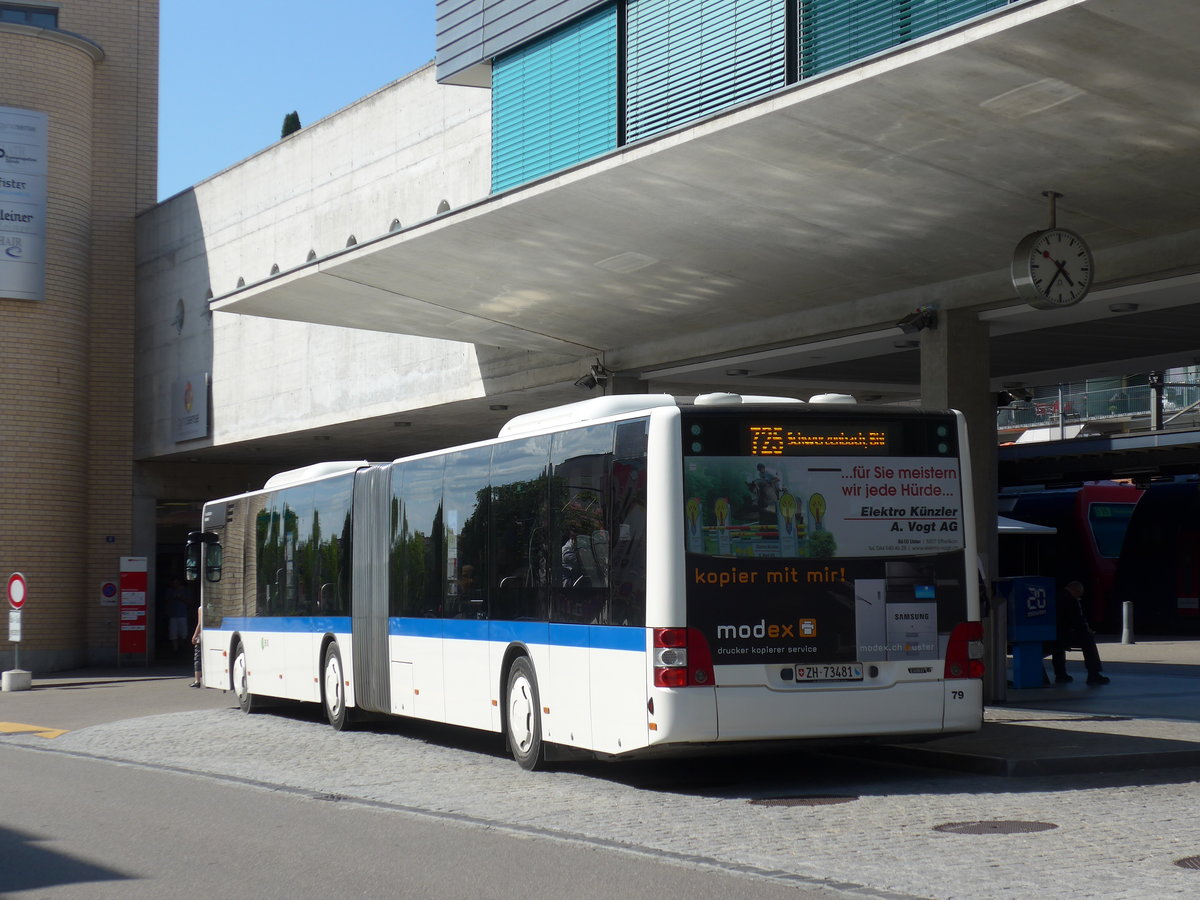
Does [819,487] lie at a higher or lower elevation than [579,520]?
higher

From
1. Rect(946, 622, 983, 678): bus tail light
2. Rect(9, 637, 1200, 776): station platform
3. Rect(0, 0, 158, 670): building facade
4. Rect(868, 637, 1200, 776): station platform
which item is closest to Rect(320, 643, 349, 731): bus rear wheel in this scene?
Rect(9, 637, 1200, 776): station platform

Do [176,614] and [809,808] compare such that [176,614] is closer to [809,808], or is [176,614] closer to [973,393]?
[973,393]

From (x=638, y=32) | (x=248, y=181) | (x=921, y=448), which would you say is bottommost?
(x=921, y=448)

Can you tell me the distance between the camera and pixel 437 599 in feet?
49.5

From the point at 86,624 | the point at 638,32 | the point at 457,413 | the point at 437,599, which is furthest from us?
the point at 86,624

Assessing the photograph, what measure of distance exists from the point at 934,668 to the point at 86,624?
29046 millimetres

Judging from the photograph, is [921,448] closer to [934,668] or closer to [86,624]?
[934,668]

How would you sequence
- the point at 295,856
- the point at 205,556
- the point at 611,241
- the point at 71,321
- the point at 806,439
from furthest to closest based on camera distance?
1. the point at 71,321
2. the point at 205,556
3. the point at 611,241
4. the point at 806,439
5. the point at 295,856

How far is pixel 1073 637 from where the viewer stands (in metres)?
19.8

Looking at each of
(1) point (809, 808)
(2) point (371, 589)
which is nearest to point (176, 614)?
(2) point (371, 589)

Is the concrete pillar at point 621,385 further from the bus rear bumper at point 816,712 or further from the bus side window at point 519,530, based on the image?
the bus rear bumper at point 816,712

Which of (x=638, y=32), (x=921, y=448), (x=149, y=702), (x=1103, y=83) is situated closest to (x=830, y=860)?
(x=921, y=448)

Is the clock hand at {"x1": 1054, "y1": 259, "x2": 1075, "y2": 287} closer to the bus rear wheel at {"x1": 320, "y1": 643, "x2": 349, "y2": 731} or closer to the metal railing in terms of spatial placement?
the bus rear wheel at {"x1": 320, "y1": 643, "x2": 349, "y2": 731}

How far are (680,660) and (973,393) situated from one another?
7.86m
